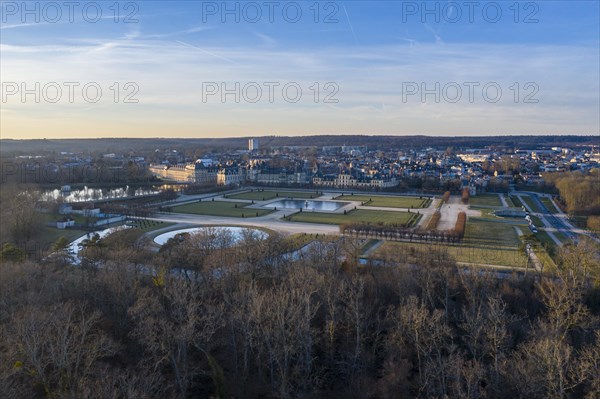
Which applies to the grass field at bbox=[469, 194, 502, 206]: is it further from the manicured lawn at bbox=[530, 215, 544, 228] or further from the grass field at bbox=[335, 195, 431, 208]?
the manicured lawn at bbox=[530, 215, 544, 228]

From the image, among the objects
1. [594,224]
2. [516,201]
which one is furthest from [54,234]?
[516,201]

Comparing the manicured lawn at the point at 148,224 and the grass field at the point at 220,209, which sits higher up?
the grass field at the point at 220,209

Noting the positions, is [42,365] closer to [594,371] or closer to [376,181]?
[594,371]

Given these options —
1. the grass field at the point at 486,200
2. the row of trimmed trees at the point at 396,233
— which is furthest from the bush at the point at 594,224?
the grass field at the point at 486,200

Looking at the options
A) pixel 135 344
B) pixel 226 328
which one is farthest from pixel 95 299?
pixel 226 328

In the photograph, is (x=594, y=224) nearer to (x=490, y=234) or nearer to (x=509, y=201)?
(x=490, y=234)

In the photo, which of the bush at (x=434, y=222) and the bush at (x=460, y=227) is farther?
the bush at (x=434, y=222)

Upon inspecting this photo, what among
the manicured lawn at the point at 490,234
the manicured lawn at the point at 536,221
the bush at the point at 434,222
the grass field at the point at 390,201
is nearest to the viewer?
the manicured lawn at the point at 490,234

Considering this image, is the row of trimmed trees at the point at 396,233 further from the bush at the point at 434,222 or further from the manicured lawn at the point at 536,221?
the manicured lawn at the point at 536,221
